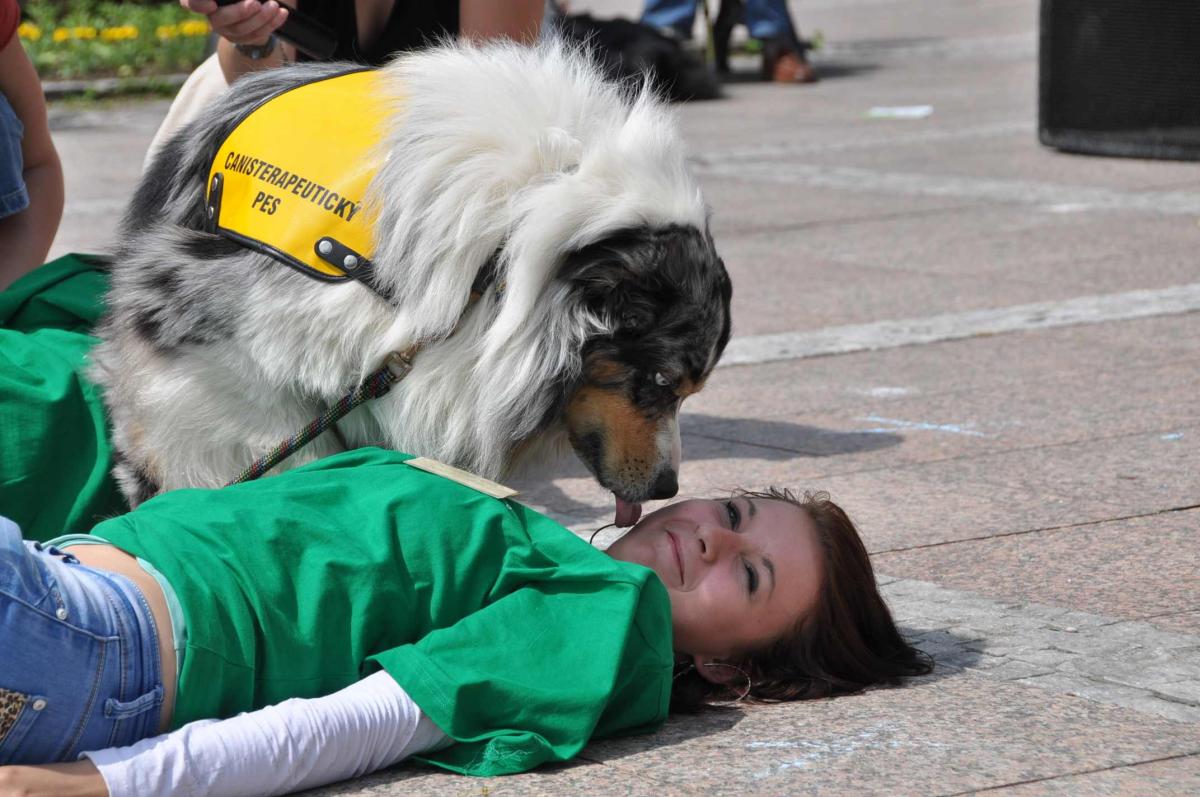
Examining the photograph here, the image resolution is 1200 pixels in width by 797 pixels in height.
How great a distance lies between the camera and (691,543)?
318 cm

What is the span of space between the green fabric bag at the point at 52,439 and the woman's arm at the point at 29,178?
3.71 feet

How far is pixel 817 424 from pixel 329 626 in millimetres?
2698

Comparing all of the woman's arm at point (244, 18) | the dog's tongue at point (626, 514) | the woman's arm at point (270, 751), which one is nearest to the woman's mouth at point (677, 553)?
the dog's tongue at point (626, 514)

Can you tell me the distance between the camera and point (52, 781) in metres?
2.48

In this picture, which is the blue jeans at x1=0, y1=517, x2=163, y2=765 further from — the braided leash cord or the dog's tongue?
the dog's tongue

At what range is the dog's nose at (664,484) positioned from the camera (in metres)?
3.53

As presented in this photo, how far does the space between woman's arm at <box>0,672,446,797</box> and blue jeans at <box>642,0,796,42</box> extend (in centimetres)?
1388

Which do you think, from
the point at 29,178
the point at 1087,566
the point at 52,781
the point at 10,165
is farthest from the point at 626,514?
the point at 29,178

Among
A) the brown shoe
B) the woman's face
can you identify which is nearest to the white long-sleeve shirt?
the woman's face

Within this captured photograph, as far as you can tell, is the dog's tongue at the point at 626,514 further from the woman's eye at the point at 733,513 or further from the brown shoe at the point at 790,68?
the brown shoe at the point at 790,68

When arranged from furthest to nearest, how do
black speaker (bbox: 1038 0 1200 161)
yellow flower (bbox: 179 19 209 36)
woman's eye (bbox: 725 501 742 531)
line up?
1. yellow flower (bbox: 179 19 209 36)
2. black speaker (bbox: 1038 0 1200 161)
3. woman's eye (bbox: 725 501 742 531)

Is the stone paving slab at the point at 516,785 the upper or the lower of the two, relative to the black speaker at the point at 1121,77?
upper

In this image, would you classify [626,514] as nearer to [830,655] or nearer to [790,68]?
[830,655]

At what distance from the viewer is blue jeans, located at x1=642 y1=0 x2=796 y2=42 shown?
52.3 feet
